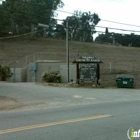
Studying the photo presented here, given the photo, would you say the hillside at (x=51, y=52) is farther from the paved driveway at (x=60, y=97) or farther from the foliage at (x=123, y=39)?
the foliage at (x=123, y=39)

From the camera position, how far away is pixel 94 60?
90.9 feet

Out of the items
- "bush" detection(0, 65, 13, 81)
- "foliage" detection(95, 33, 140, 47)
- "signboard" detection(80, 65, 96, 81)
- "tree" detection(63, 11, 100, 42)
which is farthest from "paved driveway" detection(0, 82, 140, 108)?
"foliage" detection(95, 33, 140, 47)

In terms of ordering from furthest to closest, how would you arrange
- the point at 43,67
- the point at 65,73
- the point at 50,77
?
the point at 43,67, the point at 65,73, the point at 50,77

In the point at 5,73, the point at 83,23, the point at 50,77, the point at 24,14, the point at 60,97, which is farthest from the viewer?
the point at 83,23

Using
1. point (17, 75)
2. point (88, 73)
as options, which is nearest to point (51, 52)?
point (17, 75)

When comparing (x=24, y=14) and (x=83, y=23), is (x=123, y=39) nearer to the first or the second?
(x=83, y=23)

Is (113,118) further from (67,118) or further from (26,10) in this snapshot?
(26,10)

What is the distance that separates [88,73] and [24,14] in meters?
34.6

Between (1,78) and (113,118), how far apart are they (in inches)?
1127

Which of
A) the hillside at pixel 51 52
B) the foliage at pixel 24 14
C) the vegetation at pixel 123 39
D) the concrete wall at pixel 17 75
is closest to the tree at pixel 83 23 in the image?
the vegetation at pixel 123 39

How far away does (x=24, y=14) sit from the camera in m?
58.2

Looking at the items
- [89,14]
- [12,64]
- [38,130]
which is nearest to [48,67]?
[12,64]

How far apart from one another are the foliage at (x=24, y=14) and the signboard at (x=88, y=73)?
27902 millimetres

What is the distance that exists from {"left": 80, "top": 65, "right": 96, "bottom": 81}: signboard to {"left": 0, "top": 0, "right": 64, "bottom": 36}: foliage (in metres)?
27.9
